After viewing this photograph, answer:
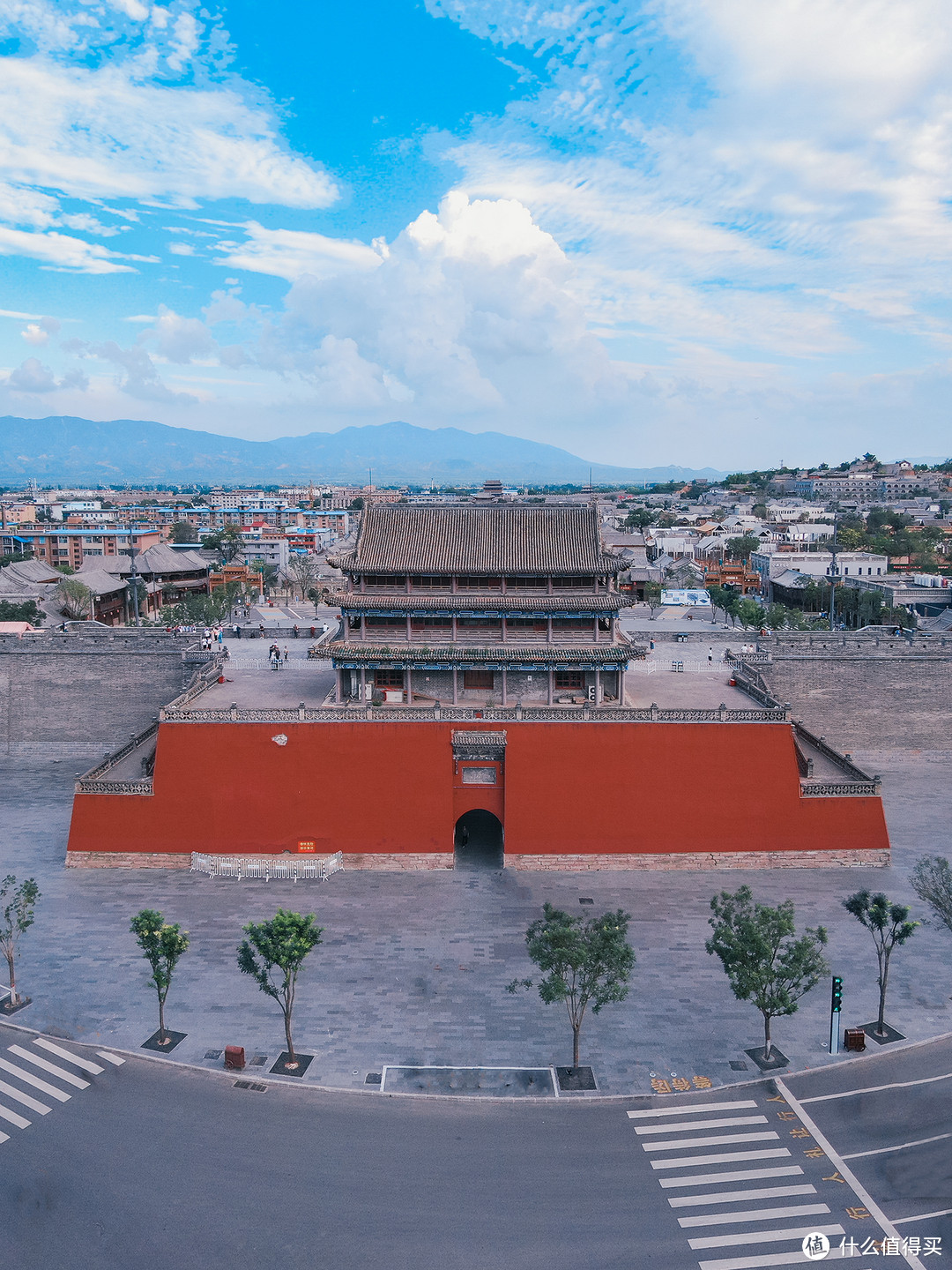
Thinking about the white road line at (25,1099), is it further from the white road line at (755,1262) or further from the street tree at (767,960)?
the street tree at (767,960)

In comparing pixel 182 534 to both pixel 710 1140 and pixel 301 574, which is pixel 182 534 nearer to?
pixel 301 574

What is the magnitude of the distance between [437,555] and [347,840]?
8494 millimetres

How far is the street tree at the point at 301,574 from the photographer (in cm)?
6244

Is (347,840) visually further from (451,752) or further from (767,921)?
(767,921)

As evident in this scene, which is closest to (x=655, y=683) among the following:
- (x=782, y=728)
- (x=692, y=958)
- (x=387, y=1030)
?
(x=782, y=728)

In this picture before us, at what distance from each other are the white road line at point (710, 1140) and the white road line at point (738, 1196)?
86 cm

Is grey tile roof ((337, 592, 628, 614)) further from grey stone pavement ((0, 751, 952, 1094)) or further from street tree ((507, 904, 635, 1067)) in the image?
street tree ((507, 904, 635, 1067))

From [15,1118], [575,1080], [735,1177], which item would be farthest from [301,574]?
[735,1177]

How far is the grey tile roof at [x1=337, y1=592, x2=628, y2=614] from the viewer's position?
914 inches

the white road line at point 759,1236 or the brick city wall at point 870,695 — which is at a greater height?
the brick city wall at point 870,695

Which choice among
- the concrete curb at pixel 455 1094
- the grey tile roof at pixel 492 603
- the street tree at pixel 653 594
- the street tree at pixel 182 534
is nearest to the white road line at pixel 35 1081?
the concrete curb at pixel 455 1094

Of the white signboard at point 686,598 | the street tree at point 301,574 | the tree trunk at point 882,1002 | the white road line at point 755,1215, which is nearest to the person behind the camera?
the white road line at point 755,1215

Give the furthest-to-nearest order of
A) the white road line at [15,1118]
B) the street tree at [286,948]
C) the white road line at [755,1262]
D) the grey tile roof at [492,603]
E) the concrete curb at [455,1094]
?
the grey tile roof at [492,603] < the street tree at [286,948] < the concrete curb at [455,1094] < the white road line at [15,1118] < the white road line at [755,1262]

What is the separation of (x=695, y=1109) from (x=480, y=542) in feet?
52.2
